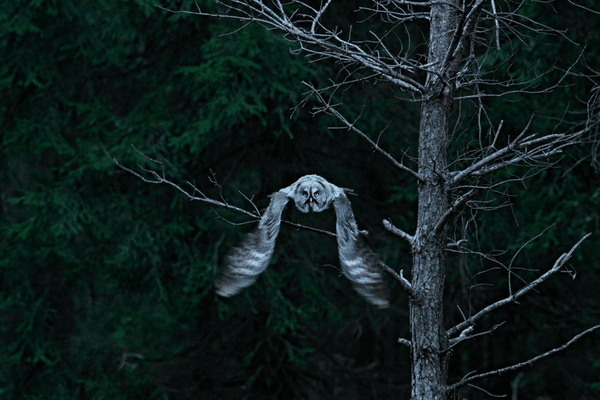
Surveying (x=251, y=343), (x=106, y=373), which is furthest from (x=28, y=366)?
(x=251, y=343)

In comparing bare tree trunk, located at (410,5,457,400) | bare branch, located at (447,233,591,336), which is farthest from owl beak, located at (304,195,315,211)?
bare branch, located at (447,233,591,336)

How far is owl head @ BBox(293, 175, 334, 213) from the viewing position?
3457 mm

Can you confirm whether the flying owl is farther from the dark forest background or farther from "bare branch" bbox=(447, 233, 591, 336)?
the dark forest background

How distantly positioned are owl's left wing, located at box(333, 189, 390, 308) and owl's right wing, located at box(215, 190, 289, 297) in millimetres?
336

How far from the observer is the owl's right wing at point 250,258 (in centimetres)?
321

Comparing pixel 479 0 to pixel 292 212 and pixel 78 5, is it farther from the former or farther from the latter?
pixel 78 5

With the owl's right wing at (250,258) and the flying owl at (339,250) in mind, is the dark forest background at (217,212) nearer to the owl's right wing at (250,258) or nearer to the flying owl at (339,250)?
the flying owl at (339,250)

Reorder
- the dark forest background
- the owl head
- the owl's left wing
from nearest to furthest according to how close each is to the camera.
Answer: the owl's left wing → the owl head → the dark forest background

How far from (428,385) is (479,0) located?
200cm

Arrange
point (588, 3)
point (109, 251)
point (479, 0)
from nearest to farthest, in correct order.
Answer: point (479, 0) → point (588, 3) → point (109, 251)

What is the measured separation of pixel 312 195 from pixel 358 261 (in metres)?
0.44

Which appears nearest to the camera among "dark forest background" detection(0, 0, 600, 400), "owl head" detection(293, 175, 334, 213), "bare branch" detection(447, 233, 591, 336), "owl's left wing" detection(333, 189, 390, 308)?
"owl's left wing" detection(333, 189, 390, 308)

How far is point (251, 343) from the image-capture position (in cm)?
866

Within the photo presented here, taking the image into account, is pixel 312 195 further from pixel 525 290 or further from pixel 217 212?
pixel 217 212
